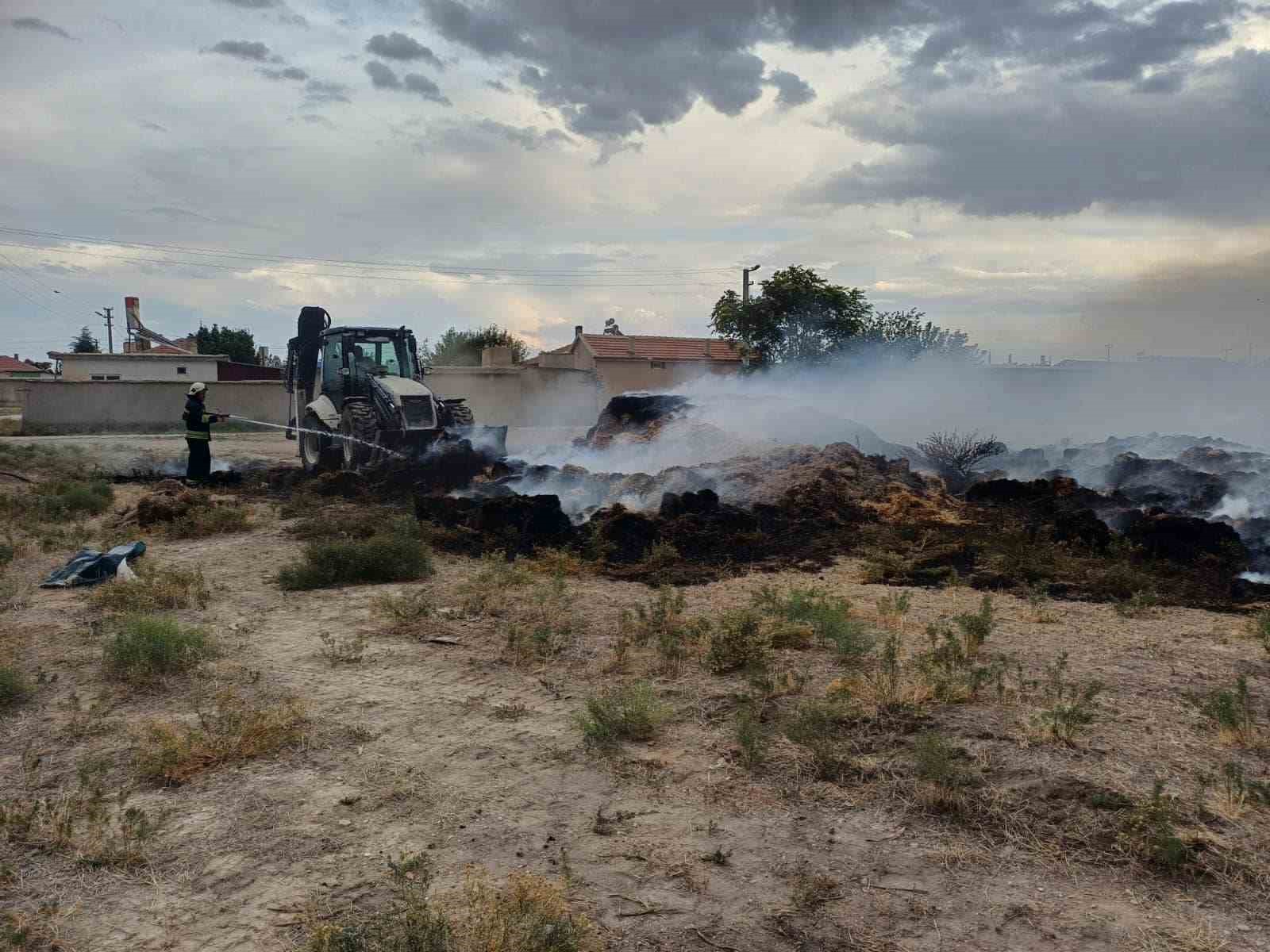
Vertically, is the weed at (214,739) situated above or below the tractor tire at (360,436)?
below

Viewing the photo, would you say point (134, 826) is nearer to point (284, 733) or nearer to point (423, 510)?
point (284, 733)

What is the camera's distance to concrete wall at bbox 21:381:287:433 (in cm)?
3136

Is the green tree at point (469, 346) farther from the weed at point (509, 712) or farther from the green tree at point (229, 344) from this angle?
the weed at point (509, 712)

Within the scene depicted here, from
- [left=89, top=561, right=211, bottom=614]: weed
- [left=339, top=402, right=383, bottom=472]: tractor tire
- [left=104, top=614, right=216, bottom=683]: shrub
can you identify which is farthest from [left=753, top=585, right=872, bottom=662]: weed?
[left=339, top=402, right=383, bottom=472]: tractor tire

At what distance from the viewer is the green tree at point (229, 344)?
213ft

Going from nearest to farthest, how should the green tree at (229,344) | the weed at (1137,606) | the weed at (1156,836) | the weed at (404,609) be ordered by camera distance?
1. the weed at (1156,836)
2. the weed at (404,609)
3. the weed at (1137,606)
4. the green tree at (229,344)

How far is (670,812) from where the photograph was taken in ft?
14.0

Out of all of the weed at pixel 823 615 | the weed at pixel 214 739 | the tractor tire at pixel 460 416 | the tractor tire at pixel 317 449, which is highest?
the tractor tire at pixel 460 416

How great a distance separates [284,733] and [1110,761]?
432 centimetres

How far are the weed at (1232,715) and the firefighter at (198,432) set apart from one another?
549 inches

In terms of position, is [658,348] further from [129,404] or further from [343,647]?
[343,647]

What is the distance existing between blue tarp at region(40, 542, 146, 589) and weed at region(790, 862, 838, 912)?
25.9 ft

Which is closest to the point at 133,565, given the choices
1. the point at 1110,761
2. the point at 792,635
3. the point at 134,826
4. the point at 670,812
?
the point at 134,826

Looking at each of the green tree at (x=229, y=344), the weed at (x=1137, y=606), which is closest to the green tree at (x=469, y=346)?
the green tree at (x=229, y=344)
